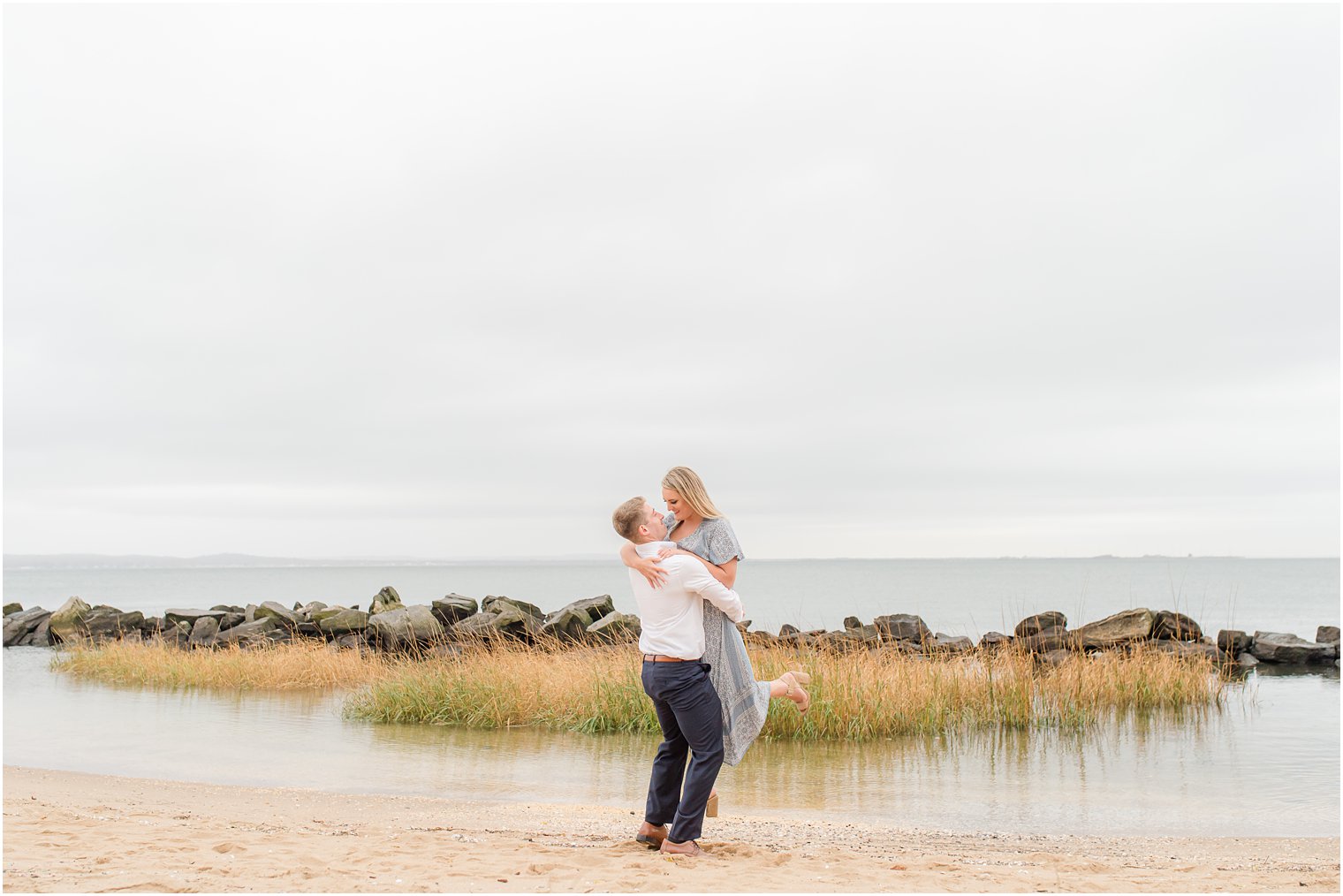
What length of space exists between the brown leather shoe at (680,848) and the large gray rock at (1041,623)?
15629 millimetres

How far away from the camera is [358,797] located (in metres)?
9.10

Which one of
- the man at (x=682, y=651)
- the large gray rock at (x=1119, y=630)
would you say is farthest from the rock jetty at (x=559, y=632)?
the man at (x=682, y=651)

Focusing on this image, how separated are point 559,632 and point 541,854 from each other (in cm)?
1477

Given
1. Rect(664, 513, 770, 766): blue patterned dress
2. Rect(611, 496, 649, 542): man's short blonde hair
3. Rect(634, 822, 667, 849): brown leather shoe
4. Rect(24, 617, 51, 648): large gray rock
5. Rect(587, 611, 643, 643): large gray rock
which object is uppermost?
Rect(611, 496, 649, 542): man's short blonde hair

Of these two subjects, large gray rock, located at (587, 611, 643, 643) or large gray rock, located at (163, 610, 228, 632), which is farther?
large gray rock, located at (163, 610, 228, 632)

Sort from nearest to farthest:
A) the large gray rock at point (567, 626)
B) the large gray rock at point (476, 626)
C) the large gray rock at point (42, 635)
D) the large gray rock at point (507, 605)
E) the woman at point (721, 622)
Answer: the woman at point (721, 622), the large gray rock at point (476, 626), the large gray rock at point (567, 626), the large gray rock at point (507, 605), the large gray rock at point (42, 635)

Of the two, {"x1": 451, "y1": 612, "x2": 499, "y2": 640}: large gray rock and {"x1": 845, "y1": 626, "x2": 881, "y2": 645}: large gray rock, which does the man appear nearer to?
{"x1": 451, "y1": 612, "x2": 499, "y2": 640}: large gray rock

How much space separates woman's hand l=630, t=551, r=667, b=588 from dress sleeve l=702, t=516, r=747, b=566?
0.36 m

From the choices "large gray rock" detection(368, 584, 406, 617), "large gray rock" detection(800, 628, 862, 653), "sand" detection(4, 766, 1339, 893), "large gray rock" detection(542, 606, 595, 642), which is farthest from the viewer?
"large gray rock" detection(368, 584, 406, 617)

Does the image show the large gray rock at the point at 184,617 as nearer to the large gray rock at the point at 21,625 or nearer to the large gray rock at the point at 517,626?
the large gray rock at the point at 21,625

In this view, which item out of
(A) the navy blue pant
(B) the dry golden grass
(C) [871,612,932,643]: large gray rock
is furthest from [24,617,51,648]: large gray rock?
(A) the navy blue pant

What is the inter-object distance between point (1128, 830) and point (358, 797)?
6690mm

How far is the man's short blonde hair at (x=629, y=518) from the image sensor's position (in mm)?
5750

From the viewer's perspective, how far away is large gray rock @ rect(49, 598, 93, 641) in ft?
92.4
